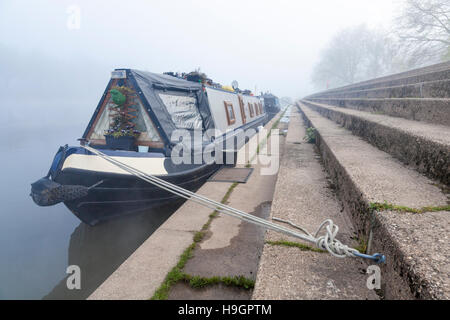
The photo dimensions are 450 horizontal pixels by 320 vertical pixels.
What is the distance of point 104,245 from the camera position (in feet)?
12.4

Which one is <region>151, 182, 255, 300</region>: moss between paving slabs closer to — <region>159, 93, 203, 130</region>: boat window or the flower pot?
the flower pot

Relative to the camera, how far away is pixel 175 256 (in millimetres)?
2301

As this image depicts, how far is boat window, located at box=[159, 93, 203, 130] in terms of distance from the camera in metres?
4.86

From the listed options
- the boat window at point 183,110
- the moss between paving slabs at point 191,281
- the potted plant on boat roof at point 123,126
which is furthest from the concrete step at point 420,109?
the potted plant on boat roof at point 123,126

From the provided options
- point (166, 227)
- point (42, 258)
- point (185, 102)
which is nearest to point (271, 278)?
point (166, 227)

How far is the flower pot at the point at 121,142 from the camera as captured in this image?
174 inches

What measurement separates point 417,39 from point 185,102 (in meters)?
19.6

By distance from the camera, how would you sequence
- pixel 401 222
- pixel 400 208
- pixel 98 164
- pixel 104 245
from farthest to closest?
pixel 104 245
pixel 98 164
pixel 400 208
pixel 401 222

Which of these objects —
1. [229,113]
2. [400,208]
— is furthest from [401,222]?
[229,113]

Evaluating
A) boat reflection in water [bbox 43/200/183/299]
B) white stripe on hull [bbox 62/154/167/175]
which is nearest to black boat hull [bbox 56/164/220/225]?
white stripe on hull [bbox 62/154/167/175]

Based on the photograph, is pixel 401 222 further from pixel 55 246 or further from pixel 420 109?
pixel 55 246

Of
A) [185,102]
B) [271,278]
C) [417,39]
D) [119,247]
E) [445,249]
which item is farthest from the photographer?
[417,39]

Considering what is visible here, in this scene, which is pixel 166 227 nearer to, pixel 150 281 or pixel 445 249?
pixel 150 281

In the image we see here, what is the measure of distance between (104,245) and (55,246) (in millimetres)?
1004
